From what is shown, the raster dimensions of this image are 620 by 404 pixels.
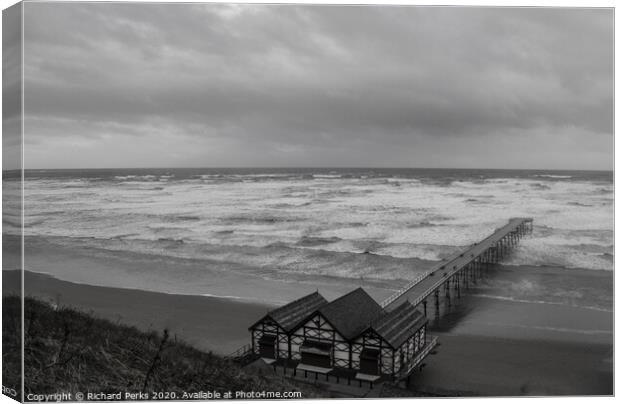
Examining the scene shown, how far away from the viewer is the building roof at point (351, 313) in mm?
14758

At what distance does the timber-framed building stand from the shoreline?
3.89 feet

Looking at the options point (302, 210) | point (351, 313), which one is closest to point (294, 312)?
point (351, 313)

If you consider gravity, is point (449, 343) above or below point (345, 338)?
below

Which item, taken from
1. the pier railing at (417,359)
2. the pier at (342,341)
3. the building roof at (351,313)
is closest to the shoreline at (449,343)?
the pier railing at (417,359)

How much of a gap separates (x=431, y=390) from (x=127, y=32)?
11.7 m

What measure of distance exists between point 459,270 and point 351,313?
9.13 metres

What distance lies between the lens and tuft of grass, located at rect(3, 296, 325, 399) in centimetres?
1142

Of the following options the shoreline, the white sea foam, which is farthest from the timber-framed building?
the white sea foam

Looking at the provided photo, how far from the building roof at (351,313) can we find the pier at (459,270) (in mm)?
2091

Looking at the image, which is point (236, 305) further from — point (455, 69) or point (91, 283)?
point (455, 69)

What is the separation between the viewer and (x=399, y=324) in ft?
50.0

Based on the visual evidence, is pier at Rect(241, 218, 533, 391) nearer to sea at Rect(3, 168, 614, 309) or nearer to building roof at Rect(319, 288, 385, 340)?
building roof at Rect(319, 288, 385, 340)

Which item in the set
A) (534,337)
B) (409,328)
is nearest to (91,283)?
(409,328)

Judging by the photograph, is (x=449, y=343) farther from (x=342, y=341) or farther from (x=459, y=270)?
(x=459, y=270)
